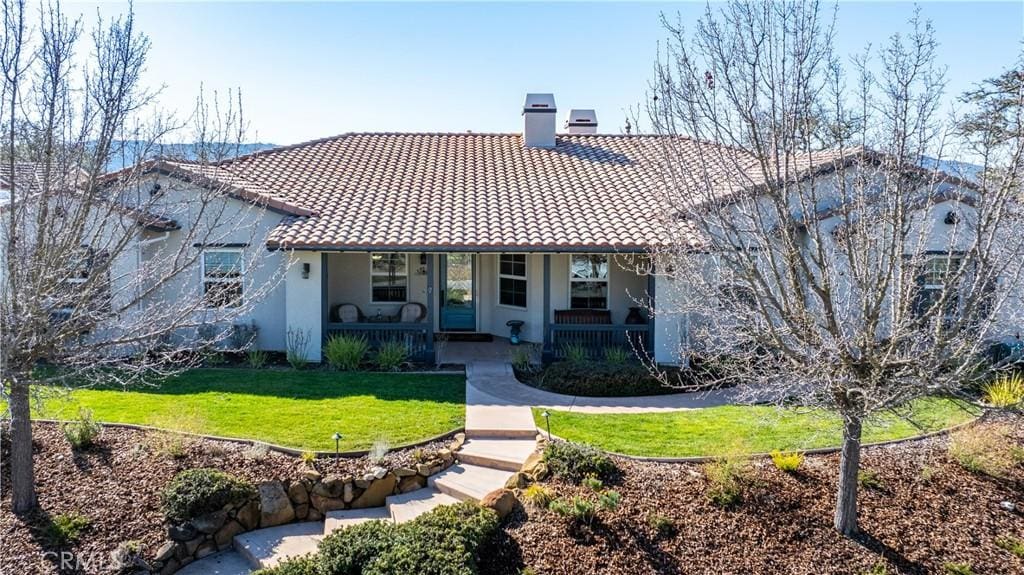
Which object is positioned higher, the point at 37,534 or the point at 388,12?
the point at 388,12

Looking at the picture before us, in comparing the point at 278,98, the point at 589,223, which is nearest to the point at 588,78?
the point at 589,223

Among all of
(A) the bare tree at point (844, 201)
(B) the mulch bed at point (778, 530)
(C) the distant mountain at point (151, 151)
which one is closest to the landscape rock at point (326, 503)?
(B) the mulch bed at point (778, 530)

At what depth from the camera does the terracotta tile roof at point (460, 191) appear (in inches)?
536

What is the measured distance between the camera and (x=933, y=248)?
13.1 metres

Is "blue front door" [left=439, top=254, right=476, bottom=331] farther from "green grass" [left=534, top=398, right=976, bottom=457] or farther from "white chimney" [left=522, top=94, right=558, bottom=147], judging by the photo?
"green grass" [left=534, top=398, right=976, bottom=457]

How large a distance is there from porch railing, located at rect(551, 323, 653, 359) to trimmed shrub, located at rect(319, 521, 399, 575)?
8.14 m

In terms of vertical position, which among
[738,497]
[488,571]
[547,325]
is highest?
[547,325]

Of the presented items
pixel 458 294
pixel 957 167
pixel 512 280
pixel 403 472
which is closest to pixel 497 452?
pixel 403 472

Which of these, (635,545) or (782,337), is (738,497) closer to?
(635,545)

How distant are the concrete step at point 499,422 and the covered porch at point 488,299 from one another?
11.9 ft

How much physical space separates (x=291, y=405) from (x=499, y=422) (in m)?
3.72

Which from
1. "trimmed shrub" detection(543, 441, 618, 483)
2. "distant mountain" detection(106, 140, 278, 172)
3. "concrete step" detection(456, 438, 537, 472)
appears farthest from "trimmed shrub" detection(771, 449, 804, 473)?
"distant mountain" detection(106, 140, 278, 172)

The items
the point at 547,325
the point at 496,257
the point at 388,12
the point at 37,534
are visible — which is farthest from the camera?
the point at 496,257

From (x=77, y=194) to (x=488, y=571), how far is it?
18.0ft
